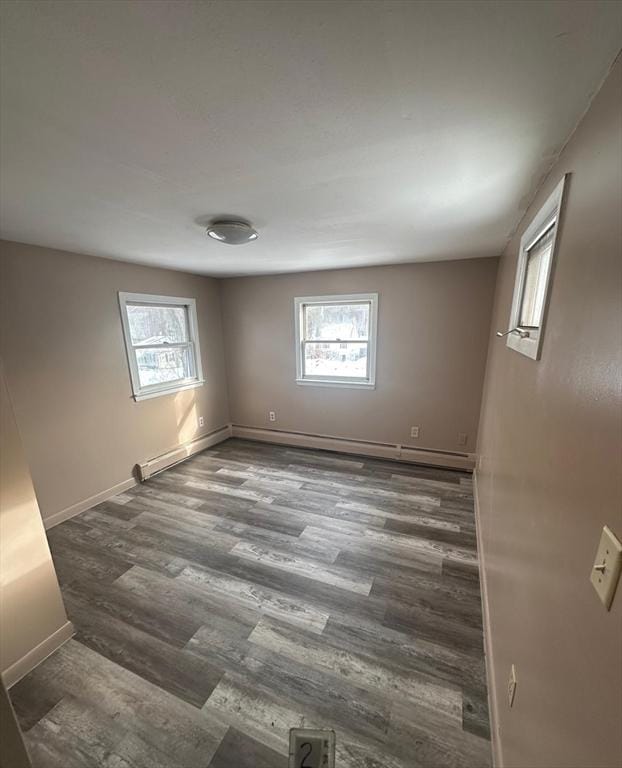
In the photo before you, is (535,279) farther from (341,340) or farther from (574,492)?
(341,340)

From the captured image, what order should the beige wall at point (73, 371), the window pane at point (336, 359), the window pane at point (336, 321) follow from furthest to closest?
1. the window pane at point (336, 359)
2. the window pane at point (336, 321)
3. the beige wall at point (73, 371)

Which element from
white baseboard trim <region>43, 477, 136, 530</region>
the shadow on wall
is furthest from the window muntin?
white baseboard trim <region>43, 477, 136, 530</region>

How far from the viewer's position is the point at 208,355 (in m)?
4.06

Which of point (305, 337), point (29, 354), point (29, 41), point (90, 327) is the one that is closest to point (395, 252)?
point (305, 337)

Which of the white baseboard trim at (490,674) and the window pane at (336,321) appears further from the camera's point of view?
the window pane at (336,321)

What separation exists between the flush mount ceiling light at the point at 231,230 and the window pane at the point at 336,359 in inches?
77.9

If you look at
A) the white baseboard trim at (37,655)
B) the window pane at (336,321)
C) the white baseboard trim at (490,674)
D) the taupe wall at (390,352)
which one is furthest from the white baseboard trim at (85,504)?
the white baseboard trim at (490,674)

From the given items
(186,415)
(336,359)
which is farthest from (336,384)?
(186,415)

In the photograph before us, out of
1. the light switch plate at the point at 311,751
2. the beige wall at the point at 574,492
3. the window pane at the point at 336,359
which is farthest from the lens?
the window pane at the point at 336,359

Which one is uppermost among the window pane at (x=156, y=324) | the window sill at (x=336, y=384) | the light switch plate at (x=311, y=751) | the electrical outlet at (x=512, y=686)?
the window pane at (x=156, y=324)

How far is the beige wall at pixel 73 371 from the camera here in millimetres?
2256

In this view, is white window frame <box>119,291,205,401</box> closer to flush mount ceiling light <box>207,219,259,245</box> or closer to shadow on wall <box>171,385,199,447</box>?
shadow on wall <box>171,385,199,447</box>

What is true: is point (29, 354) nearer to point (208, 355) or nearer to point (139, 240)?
point (139, 240)

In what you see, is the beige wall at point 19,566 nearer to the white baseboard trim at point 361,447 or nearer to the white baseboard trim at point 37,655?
the white baseboard trim at point 37,655
